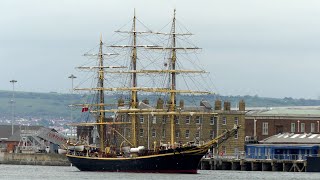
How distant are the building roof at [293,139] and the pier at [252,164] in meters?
8.99

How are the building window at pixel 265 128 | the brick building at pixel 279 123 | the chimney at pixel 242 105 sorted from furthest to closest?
the building window at pixel 265 128, the brick building at pixel 279 123, the chimney at pixel 242 105

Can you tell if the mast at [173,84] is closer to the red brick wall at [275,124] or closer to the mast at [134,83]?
the mast at [134,83]

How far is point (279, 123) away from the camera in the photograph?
180 meters

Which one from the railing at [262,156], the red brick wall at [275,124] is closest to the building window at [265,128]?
the red brick wall at [275,124]

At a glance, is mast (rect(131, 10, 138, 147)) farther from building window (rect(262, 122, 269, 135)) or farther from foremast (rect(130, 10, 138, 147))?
building window (rect(262, 122, 269, 135))

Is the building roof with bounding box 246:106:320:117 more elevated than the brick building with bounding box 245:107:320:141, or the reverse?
the building roof with bounding box 246:106:320:117

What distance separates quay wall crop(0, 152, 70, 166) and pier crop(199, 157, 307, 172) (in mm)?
27240

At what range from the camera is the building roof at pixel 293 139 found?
164 meters

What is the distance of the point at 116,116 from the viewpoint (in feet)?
553

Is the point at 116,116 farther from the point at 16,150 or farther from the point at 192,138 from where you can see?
the point at 16,150

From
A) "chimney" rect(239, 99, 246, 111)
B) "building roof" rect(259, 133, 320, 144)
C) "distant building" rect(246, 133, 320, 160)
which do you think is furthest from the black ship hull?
"chimney" rect(239, 99, 246, 111)

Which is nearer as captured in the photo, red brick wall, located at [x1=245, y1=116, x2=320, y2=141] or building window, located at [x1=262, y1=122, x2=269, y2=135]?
red brick wall, located at [x1=245, y1=116, x2=320, y2=141]

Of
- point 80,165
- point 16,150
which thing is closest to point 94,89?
point 80,165

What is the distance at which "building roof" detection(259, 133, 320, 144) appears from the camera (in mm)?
163875
